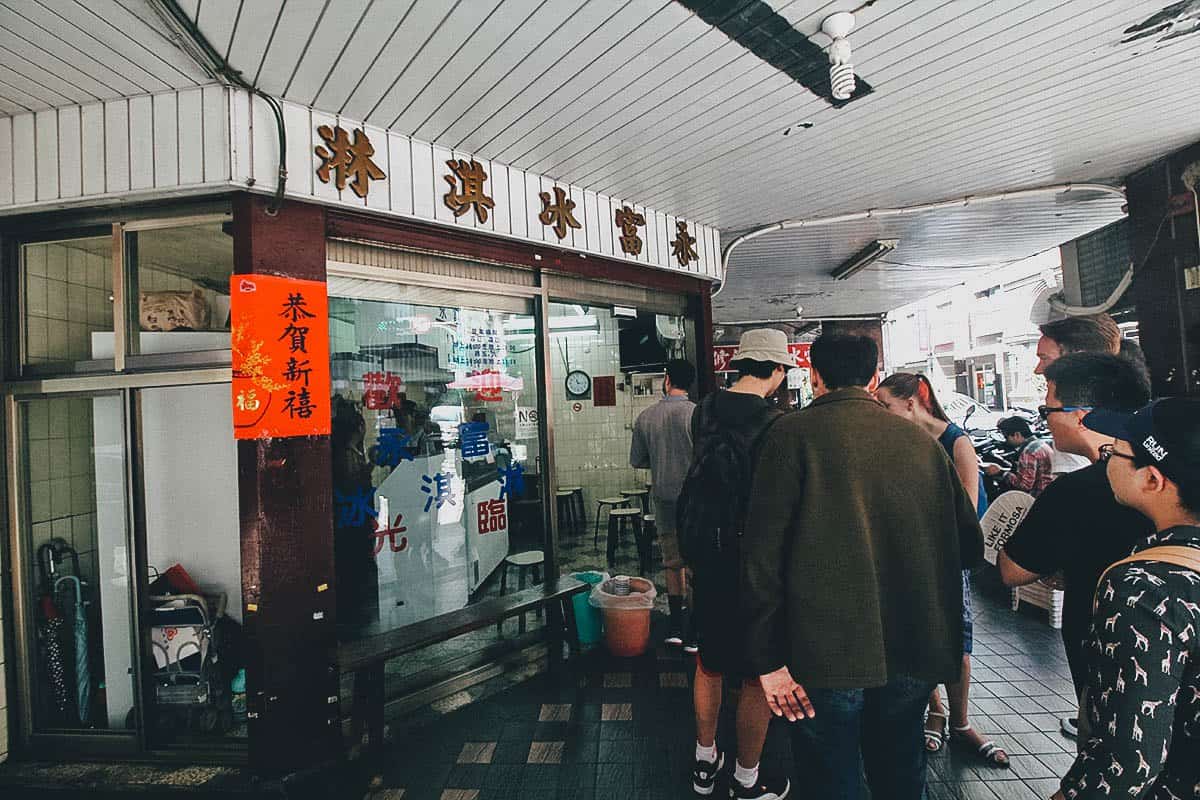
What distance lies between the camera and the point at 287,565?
3.20 m

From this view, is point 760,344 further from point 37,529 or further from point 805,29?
point 37,529

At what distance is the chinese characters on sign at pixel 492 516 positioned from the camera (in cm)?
461

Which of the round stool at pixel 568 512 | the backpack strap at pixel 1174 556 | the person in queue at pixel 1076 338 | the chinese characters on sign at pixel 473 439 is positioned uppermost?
the person in queue at pixel 1076 338

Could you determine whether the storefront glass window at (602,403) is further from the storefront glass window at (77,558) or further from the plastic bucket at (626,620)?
the storefront glass window at (77,558)

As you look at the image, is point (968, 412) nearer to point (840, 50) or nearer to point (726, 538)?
point (840, 50)

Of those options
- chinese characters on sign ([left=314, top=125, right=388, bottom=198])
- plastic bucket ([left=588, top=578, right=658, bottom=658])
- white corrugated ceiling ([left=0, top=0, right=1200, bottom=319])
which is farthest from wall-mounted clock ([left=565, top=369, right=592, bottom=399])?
chinese characters on sign ([left=314, top=125, right=388, bottom=198])

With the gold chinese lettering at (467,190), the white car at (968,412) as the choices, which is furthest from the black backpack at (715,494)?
the white car at (968,412)

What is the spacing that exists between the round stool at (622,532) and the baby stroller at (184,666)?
12.5 feet

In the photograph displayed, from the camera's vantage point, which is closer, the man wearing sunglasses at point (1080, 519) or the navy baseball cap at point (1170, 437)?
the navy baseball cap at point (1170, 437)

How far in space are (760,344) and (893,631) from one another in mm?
1459

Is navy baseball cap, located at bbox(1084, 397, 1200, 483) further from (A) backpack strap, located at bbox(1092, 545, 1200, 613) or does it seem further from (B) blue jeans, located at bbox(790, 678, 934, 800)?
(B) blue jeans, located at bbox(790, 678, 934, 800)

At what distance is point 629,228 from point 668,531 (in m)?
2.65

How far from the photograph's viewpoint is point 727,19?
262 cm

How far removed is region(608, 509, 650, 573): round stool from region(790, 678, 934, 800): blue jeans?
14.6ft
